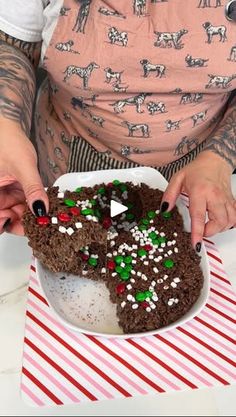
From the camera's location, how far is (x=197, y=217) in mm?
814

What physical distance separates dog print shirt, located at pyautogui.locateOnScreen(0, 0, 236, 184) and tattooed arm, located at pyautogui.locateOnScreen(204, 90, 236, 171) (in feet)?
0.13

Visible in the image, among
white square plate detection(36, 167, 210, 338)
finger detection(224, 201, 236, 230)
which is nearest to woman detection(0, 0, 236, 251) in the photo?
finger detection(224, 201, 236, 230)

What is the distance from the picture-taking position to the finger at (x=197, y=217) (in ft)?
2.62

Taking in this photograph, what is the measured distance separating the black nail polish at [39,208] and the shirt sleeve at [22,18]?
381mm

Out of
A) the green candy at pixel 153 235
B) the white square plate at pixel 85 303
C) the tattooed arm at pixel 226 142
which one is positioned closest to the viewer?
the white square plate at pixel 85 303

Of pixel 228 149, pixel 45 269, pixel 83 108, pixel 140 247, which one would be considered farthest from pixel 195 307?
pixel 83 108

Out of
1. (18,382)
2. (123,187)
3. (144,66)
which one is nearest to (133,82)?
(144,66)

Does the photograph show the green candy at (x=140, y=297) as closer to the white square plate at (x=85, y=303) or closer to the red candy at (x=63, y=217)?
the white square plate at (x=85, y=303)

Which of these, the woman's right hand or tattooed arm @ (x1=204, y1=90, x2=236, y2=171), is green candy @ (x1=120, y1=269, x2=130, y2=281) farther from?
tattooed arm @ (x1=204, y1=90, x2=236, y2=171)

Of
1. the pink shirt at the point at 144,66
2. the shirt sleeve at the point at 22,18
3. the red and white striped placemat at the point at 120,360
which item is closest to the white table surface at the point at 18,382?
the red and white striped placemat at the point at 120,360

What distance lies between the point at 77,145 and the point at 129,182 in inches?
7.8

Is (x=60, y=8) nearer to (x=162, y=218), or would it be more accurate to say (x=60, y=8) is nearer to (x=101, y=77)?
(x=101, y=77)

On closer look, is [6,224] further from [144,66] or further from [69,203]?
[144,66]

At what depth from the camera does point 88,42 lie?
869mm
